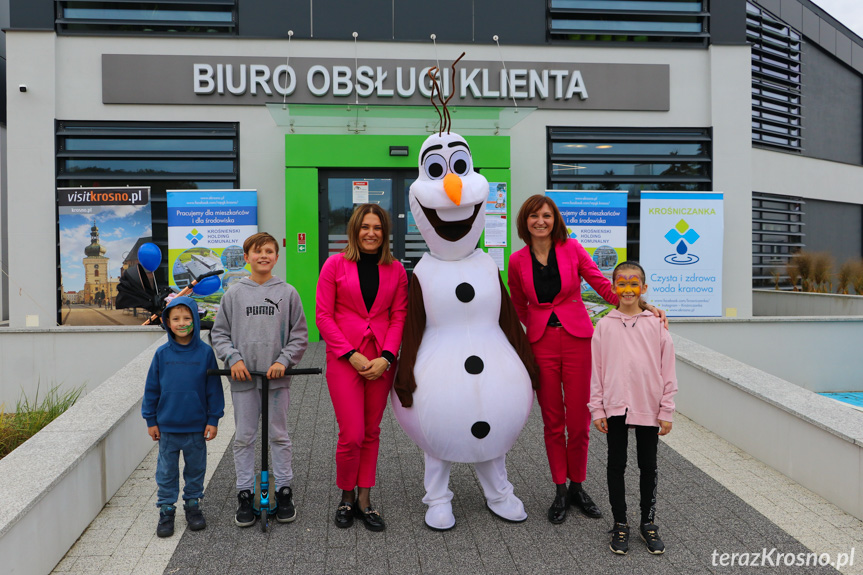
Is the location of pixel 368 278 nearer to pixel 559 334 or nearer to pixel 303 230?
pixel 559 334

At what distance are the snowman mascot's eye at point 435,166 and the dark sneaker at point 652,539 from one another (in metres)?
2.33

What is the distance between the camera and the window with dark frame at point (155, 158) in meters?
10.2

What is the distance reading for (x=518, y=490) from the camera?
441 centimetres

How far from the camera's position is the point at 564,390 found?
397 centimetres

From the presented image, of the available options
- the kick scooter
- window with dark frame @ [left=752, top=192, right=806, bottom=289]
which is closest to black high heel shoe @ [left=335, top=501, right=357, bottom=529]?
the kick scooter

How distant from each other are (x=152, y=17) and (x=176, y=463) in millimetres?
9060

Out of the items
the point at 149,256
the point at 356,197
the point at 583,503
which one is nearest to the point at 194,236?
the point at 149,256

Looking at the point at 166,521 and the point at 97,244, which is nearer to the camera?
the point at 166,521

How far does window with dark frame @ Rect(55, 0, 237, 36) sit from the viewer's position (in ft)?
33.6

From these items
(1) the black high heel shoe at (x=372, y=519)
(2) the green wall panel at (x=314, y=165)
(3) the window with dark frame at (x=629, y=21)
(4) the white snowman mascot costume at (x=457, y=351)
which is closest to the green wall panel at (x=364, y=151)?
(2) the green wall panel at (x=314, y=165)

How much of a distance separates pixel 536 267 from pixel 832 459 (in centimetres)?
239

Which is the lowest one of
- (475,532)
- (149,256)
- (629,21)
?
(475,532)

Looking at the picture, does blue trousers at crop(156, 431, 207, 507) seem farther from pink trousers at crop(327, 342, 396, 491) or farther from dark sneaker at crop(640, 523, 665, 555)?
dark sneaker at crop(640, 523, 665, 555)

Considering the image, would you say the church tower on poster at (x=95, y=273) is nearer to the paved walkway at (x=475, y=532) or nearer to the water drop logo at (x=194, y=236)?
the water drop logo at (x=194, y=236)
